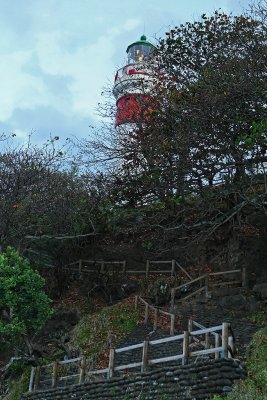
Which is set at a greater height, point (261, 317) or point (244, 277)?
point (244, 277)

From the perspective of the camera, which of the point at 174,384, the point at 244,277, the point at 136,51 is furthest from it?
the point at 136,51

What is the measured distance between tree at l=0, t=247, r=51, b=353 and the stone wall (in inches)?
128

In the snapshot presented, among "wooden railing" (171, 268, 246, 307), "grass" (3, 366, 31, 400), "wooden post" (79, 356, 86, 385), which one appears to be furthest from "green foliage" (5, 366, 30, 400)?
"wooden railing" (171, 268, 246, 307)

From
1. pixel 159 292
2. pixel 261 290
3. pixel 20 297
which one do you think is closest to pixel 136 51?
pixel 159 292

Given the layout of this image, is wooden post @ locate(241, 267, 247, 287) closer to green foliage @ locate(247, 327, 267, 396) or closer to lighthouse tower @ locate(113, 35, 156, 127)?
green foliage @ locate(247, 327, 267, 396)

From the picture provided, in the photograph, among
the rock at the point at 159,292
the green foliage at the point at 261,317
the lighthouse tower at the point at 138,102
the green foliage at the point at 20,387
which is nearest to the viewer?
the green foliage at the point at 20,387

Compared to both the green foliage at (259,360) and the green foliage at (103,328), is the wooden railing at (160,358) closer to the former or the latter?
the green foliage at (259,360)

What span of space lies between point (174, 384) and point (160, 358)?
49.5 inches

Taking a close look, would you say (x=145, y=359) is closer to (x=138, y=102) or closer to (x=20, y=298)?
(x=20, y=298)

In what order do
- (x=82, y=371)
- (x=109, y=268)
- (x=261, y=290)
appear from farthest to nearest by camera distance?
1. (x=109, y=268)
2. (x=261, y=290)
3. (x=82, y=371)

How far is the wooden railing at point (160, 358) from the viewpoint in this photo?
12070 millimetres

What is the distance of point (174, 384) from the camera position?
40.3ft

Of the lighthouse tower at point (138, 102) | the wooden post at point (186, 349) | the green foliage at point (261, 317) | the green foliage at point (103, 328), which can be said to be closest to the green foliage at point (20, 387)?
the green foliage at point (103, 328)

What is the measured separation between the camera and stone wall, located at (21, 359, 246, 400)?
1140 centimetres
